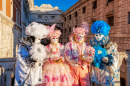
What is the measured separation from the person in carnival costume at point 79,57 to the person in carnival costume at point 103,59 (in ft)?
0.68

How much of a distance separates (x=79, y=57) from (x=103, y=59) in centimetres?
66

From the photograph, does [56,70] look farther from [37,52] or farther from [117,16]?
[117,16]

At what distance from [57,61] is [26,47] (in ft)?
3.26

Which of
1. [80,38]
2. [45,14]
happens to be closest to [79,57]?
[80,38]

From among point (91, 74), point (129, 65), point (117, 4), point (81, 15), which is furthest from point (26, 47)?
point (81, 15)

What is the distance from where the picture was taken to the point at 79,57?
3.19 metres

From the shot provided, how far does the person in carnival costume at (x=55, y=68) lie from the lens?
10.0 ft

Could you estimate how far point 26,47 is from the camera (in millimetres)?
2580

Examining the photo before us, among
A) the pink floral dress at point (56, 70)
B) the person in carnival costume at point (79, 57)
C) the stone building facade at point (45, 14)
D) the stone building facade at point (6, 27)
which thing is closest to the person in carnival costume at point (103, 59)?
the person in carnival costume at point (79, 57)

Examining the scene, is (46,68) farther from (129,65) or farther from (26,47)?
(129,65)

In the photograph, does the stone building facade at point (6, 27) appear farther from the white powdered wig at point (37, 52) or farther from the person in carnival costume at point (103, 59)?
the person in carnival costume at point (103, 59)

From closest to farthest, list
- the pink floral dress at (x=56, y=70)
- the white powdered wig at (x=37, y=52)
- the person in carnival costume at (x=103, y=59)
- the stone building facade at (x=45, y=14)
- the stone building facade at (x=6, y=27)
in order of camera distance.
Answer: the white powdered wig at (x=37, y=52) → the person in carnival costume at (x=103, y=59) → the pink floral dress at (x=56, y=70) → the stone building facade at (x=6, y=27) → the stone building facade at (x=45, y=14)

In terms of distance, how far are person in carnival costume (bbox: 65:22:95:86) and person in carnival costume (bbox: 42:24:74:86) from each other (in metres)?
0.18

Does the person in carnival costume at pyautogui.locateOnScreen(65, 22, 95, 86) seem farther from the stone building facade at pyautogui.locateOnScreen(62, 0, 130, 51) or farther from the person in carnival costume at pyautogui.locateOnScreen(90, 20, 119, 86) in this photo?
the stone building facade at pyautogui.locateOnScreen(62, 0, 130, 51)
